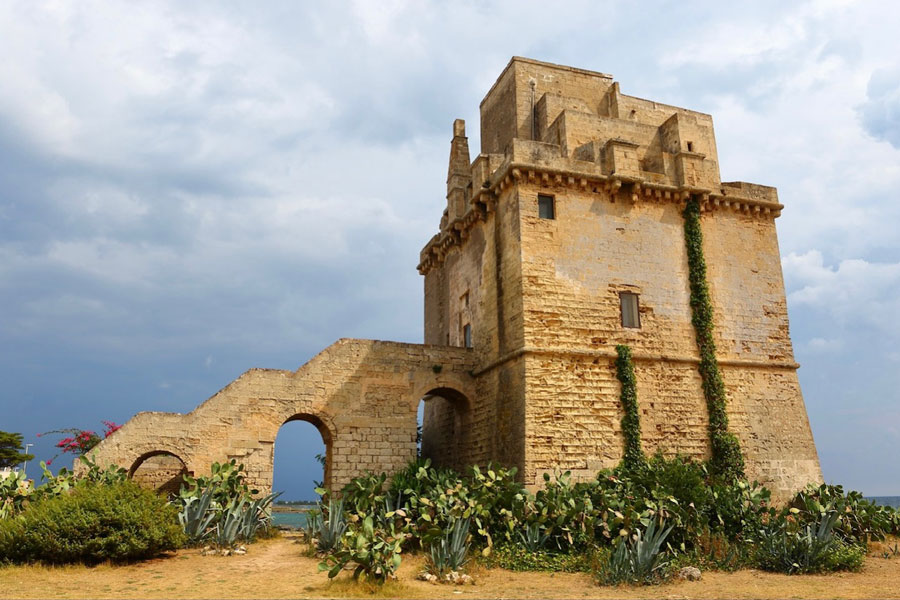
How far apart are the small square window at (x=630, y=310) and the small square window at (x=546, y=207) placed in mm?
2549

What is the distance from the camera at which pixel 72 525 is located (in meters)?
10.6

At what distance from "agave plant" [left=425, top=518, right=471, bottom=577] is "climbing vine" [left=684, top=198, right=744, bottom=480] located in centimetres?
707

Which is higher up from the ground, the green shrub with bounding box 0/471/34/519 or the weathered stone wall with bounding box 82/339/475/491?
the weathered stone wall with bounding box 82/339/475/491

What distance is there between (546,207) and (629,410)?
16.7 ft

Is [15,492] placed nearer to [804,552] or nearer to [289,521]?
[804,552]

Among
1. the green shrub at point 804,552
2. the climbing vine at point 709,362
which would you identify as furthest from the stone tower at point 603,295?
the green shrub at point 804,552

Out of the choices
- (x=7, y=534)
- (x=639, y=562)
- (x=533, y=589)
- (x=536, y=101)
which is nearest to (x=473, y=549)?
(x=533, y=589)

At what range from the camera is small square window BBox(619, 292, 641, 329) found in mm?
15961

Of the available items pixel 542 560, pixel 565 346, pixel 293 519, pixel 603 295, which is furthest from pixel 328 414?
pixel 293 519

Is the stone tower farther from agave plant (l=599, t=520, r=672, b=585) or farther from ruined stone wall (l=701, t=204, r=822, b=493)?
agave plant (l=599, t=520, r=672, b=585)

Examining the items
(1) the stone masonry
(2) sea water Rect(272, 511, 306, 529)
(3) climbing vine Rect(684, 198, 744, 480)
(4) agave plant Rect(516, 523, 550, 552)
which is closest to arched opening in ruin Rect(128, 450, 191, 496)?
(1) the stone masonry

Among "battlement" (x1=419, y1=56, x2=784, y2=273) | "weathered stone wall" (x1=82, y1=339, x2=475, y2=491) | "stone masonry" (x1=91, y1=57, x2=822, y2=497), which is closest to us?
"weathered stone wall" (x1=82, y1=339, x2=475, y2=491)

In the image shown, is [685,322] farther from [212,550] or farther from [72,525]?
[72,525]

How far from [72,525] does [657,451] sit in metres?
11.6
